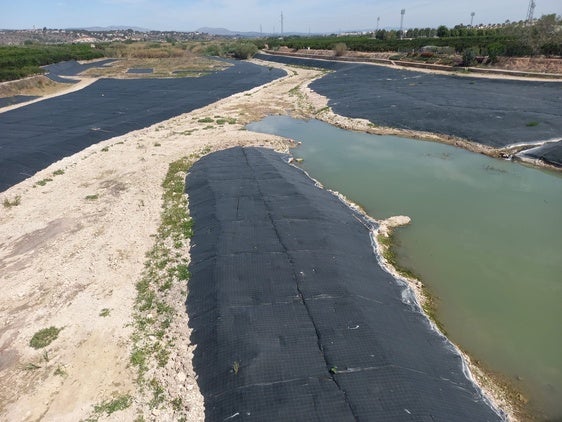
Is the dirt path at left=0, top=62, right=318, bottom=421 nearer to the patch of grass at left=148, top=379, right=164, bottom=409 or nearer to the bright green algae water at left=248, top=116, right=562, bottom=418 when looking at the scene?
the patch of grass at left=148, top=379, right=164, bottom=409

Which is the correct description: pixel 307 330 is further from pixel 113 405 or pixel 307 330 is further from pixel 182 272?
pixel 182 272

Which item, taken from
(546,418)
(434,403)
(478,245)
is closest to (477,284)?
(478,245)

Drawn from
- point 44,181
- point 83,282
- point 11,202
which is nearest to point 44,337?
point 83,282

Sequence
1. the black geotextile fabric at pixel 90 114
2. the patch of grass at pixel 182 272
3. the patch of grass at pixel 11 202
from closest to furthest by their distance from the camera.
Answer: the patch of grass at pixel 182 272 < the patch of grass at pixel 11 202 < the black geotextile fabric at pixel 90 114

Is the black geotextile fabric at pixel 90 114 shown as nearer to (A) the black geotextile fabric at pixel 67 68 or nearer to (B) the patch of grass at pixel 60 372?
(A) the black geotextile fabric at pixel 67 68

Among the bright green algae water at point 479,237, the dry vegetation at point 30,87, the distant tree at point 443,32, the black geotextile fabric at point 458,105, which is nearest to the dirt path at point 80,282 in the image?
the bright green algae water at point 479,237

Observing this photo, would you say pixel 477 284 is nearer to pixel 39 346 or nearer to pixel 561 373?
pixel 561 373
